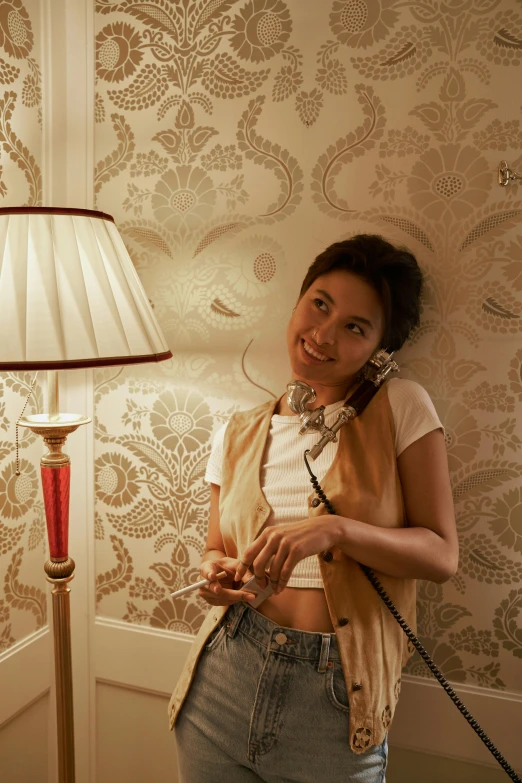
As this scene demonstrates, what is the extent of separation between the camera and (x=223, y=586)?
1.30 m

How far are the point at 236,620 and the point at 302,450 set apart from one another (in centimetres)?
35

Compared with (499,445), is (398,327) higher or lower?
higher

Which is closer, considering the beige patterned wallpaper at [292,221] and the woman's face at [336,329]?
the woman's face at [336,329]

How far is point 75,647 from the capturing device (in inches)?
76.1

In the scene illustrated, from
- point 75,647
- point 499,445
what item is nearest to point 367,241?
point 499,445

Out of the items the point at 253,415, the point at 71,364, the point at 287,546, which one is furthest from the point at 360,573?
the point at 71,364

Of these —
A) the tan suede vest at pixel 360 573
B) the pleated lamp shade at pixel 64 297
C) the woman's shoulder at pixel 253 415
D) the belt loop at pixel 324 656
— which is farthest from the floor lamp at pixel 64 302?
the belt loop at pixel 324 656

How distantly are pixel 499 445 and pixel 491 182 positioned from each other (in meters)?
0.56

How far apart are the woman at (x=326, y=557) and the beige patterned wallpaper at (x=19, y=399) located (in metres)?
0.60

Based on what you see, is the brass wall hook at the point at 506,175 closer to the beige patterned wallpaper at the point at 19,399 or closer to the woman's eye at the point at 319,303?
the woman's eye at the point at 319,303

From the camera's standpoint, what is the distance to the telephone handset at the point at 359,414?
126cm

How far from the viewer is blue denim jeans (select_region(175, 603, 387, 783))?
1.20m

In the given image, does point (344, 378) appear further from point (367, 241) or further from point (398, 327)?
point (367, 241)

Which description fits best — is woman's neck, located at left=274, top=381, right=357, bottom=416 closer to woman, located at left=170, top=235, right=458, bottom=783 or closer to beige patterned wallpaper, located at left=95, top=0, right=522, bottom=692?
woman, located at left=170, top=235, right=458, bottom=783
